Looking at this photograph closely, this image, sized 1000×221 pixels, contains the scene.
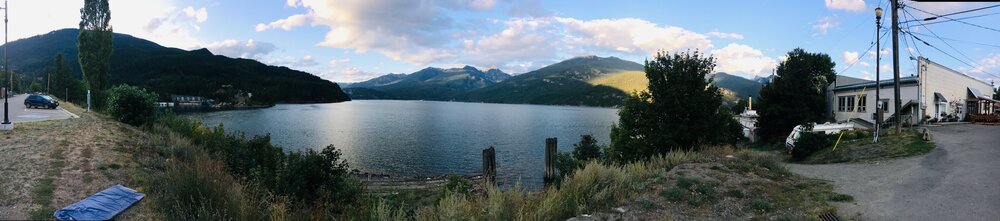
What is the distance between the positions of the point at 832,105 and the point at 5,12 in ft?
171

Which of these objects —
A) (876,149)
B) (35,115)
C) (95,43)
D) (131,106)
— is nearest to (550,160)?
(876,149)

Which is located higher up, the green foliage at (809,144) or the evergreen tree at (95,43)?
the evergreen tree at (95,43)

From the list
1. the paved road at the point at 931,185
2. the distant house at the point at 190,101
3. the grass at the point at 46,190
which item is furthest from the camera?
the distant house at the point at 190,101

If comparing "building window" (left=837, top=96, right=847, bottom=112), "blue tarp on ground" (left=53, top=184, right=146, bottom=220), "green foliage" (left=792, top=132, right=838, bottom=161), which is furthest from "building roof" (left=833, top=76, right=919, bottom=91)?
"blue tarp on ground" (left=53, top=184, right=146, bottom=220)

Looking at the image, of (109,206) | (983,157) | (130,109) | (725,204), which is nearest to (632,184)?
(725,204)

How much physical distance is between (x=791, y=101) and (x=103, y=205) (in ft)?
144

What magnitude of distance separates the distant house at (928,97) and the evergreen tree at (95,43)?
222 ft

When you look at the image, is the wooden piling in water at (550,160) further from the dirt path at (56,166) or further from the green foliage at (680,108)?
the dirt path at (56,166)

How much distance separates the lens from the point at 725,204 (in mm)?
9125

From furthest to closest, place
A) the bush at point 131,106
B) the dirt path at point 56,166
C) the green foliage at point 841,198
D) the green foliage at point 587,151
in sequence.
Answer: the green foliage at point 587,151
the bush at point 131,106
the green foliage at point 841,198
the dirt path at point 56,166

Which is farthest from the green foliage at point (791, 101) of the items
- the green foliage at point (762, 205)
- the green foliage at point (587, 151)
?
the green foliage at point (762, 205)

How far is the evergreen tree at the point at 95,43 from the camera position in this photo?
46.7 meters

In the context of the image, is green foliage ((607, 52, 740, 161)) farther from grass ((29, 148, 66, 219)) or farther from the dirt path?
grass ((29, 148, 66, 219))

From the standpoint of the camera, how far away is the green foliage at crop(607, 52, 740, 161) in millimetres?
18016
